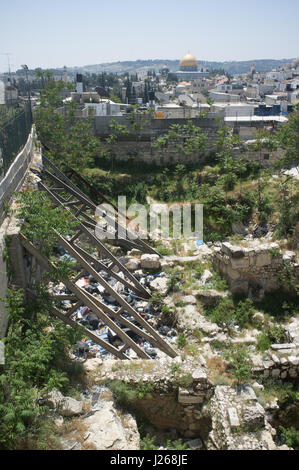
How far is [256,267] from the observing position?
9625mm

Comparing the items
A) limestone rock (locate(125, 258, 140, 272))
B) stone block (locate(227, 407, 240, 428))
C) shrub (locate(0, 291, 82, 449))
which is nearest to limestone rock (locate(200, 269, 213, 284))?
limestone rock (locate(125, 258, 140, 272))

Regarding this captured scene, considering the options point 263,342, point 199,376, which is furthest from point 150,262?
point 199,376

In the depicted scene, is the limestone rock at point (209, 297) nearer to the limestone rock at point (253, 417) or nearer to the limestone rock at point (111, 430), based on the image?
the limestone rock at point (253, 417)

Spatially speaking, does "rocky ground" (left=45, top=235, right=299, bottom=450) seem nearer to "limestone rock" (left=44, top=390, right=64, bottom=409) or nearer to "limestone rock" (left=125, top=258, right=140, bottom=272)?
"limestone rock" (left=44, top=390, right=64, bottom=409)

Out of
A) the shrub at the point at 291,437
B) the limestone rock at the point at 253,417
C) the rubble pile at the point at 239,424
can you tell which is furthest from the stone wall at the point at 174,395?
the shrub at the point at 291,437

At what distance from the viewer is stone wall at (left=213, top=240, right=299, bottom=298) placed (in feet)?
31.1

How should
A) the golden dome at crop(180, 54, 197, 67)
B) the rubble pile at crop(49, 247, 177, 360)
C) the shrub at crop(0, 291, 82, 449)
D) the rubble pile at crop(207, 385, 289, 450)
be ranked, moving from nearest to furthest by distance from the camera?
1. the shrub at crop(0, 291, 82, 449)
2. the rubble pile at crop(207, 385, 289, 450)
3. the rubble pile at crop(49, 247, 177, 360)
4. the golden dome at crop(180, 54, 197, 67)

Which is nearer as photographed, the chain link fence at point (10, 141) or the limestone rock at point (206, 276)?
the chain link fence at point (10, 141)

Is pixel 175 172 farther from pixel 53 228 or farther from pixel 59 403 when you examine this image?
pixel 59 403

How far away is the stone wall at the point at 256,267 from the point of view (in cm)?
949

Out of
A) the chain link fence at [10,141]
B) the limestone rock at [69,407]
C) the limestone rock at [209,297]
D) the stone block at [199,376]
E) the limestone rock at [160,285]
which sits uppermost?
the chain link fence at [10,141]

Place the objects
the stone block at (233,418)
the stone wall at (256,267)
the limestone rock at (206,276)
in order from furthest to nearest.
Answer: the limestone rock at (206,276) → the stone wall at (256,267) → the stone block at (233,418)
